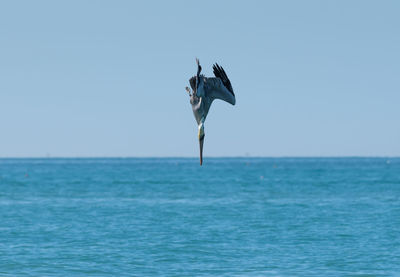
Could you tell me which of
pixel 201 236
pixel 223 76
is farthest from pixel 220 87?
pixel 201 236

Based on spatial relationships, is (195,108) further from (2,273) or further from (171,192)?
(171,192)

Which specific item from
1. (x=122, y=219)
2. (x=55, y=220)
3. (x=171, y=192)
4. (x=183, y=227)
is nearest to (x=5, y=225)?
(x=55, y=220)

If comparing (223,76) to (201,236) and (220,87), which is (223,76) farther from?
(201,236)

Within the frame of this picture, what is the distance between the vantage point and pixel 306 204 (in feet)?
248

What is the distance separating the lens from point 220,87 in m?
10.3

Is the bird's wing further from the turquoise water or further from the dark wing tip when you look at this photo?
the turquoise water

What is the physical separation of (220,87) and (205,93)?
314mm

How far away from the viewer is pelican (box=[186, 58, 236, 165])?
32.4 feet

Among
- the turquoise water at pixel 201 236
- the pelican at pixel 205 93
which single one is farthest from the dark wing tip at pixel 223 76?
the turquoise water at pixel 201 236

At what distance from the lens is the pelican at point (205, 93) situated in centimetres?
988

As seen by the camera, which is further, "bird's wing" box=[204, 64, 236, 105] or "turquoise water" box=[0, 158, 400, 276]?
"turquoise water" box=[0, 158, 400, 276]

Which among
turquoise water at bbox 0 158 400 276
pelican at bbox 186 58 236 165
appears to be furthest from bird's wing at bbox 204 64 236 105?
turquoise water at bbox 0 158 400 276

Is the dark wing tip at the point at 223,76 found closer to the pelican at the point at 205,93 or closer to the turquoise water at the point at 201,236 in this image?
the pelican at the point at 205,93

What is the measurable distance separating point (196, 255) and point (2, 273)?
11709mm
